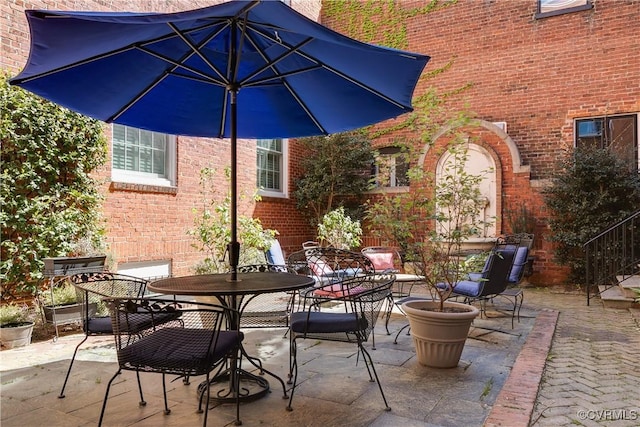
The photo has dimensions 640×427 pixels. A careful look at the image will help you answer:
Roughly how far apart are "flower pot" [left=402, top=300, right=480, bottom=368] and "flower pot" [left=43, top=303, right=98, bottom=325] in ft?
10.2

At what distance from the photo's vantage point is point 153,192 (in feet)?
20.3

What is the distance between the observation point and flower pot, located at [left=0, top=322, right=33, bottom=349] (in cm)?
412

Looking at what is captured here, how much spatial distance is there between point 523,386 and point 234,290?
2.16 meters

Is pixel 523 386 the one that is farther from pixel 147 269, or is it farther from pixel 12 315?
pixel 147 269

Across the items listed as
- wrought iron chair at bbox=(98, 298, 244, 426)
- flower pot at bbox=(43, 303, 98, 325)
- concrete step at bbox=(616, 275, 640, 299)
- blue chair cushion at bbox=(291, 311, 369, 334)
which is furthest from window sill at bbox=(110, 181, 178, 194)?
concrete step at bbox=(616, 275, 640, 299)

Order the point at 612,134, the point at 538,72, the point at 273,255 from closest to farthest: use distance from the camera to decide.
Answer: the point at 273,255 < the point at 612,134 < the point at 538,72

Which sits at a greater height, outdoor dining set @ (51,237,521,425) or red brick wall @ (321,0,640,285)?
red brick wall @ (321,0,640,285)

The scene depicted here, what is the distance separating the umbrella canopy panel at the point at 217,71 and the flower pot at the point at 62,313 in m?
2.08

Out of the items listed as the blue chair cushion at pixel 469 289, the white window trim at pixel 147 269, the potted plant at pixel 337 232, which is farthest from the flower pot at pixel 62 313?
the blue chair cushion at pixel 469 289

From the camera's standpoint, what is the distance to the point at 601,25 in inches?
336

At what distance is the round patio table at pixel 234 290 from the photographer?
2588mm

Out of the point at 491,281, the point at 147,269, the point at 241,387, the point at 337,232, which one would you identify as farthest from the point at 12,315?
the point at 491,281

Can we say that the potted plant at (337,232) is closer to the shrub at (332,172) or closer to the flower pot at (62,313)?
the shrub at (332,172)

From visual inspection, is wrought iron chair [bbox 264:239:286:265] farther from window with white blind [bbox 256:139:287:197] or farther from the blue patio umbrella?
window with white blind [bbox 256:139:287:197]
